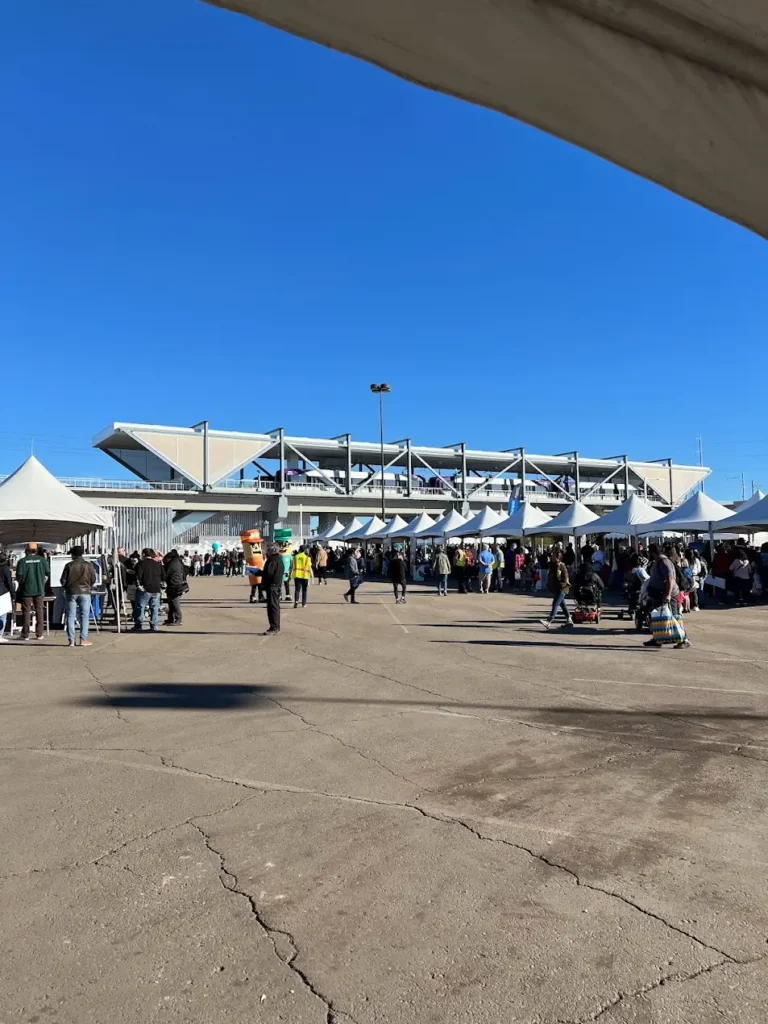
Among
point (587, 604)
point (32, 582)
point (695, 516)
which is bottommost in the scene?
point (587, 604)

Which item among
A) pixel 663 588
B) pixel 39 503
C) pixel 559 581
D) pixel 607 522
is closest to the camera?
pixel 663 588

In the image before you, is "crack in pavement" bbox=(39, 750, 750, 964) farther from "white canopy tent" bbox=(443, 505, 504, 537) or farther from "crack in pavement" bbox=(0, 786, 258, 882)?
"white canopy tent" bbox=(443, 505, 504, 537)

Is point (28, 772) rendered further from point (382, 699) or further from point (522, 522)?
point (522, 522)

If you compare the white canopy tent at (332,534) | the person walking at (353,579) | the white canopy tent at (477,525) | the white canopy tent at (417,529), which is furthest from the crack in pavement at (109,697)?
the white canopy tent at (332,534)

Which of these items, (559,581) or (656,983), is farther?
(559,581)

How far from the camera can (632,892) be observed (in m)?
3.30

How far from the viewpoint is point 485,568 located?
24625 millimetres

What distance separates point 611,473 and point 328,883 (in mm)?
87315

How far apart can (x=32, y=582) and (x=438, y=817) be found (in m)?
10.6

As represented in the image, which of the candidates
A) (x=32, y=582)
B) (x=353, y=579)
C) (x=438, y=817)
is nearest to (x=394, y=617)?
(x=353, y=579)

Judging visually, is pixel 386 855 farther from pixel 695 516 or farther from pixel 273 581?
pixel 695 516

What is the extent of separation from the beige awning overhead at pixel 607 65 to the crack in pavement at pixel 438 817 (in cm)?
278

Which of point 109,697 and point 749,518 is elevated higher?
point 749,518

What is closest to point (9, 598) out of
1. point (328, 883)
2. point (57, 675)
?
point (57, 675)
